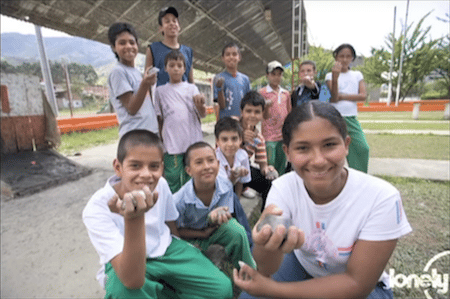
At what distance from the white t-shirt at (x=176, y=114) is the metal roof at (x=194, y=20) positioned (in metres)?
2.34

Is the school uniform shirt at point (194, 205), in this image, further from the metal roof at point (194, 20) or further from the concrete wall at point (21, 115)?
the concrete wall at point (21, 115)

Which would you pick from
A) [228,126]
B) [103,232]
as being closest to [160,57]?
[228,126]

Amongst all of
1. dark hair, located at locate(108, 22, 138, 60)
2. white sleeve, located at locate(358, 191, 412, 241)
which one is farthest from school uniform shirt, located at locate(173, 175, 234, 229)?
dark hair, located at locate(108, 22, 138, 60)

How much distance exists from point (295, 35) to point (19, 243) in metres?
8.19

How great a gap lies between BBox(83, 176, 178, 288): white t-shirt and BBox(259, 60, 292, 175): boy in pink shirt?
175 cm

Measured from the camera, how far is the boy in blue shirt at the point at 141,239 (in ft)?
3.51

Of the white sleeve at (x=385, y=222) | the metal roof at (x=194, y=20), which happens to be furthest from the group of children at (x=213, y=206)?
the metal roof at (x=194, y=20)

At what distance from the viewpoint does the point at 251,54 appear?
29.2ft

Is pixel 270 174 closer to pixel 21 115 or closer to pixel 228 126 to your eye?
pixel 228 126

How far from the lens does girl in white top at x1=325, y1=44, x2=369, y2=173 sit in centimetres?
309

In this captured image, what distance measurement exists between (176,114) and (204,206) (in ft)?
3.17

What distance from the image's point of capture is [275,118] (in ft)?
10.2

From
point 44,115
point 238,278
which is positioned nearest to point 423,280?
point 238,278

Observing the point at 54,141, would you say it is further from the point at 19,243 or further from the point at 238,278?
the point at 238,278
